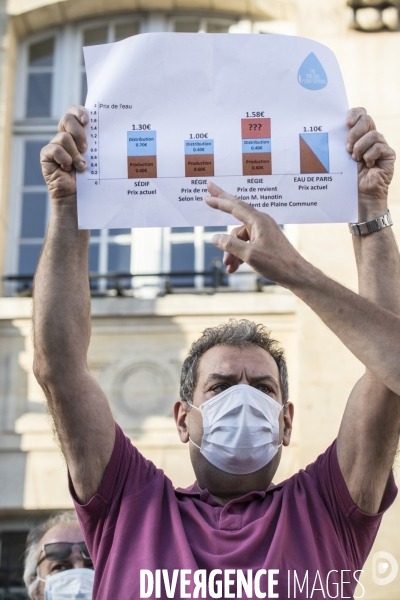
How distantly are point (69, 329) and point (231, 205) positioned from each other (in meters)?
0.62

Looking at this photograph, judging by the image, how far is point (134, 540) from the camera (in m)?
2.43

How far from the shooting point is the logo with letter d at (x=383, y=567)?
6945mm

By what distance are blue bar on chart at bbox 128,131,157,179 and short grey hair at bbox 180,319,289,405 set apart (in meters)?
0.64

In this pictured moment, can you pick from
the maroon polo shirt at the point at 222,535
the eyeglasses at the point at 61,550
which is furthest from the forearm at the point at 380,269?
the eyeglasses at the point at 61,550

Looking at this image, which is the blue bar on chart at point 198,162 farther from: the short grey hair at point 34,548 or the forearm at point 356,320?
the short grey hair at point 34,548

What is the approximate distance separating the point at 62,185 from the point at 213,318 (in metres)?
5.51

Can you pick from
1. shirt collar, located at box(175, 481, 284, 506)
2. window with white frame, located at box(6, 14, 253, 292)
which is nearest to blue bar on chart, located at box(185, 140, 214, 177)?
shirt collar, located at box(175, 481, 284, 506)

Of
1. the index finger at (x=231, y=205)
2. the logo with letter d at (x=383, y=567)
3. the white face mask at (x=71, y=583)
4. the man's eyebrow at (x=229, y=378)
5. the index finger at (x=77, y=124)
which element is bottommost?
the logo with letter d at (x=383, y=567)

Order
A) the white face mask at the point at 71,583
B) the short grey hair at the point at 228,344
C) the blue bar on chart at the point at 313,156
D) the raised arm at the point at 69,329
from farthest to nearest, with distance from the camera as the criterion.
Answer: the white face mask at the point at 71,583 < the short grey hair at the point at 228,344 < the blue bar on chart at the point at 313,156 < the raised arm at the point at 69,329

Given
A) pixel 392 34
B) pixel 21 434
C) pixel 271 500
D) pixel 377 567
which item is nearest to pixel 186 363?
pixel 271 500

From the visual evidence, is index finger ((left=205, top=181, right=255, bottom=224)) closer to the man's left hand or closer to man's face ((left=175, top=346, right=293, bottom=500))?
the man's left hand

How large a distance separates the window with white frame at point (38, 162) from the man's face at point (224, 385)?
18.7 ft

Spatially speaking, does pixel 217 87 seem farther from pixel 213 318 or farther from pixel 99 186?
pixel 213 318

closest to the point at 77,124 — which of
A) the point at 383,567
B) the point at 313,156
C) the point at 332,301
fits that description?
the point at 313,156
